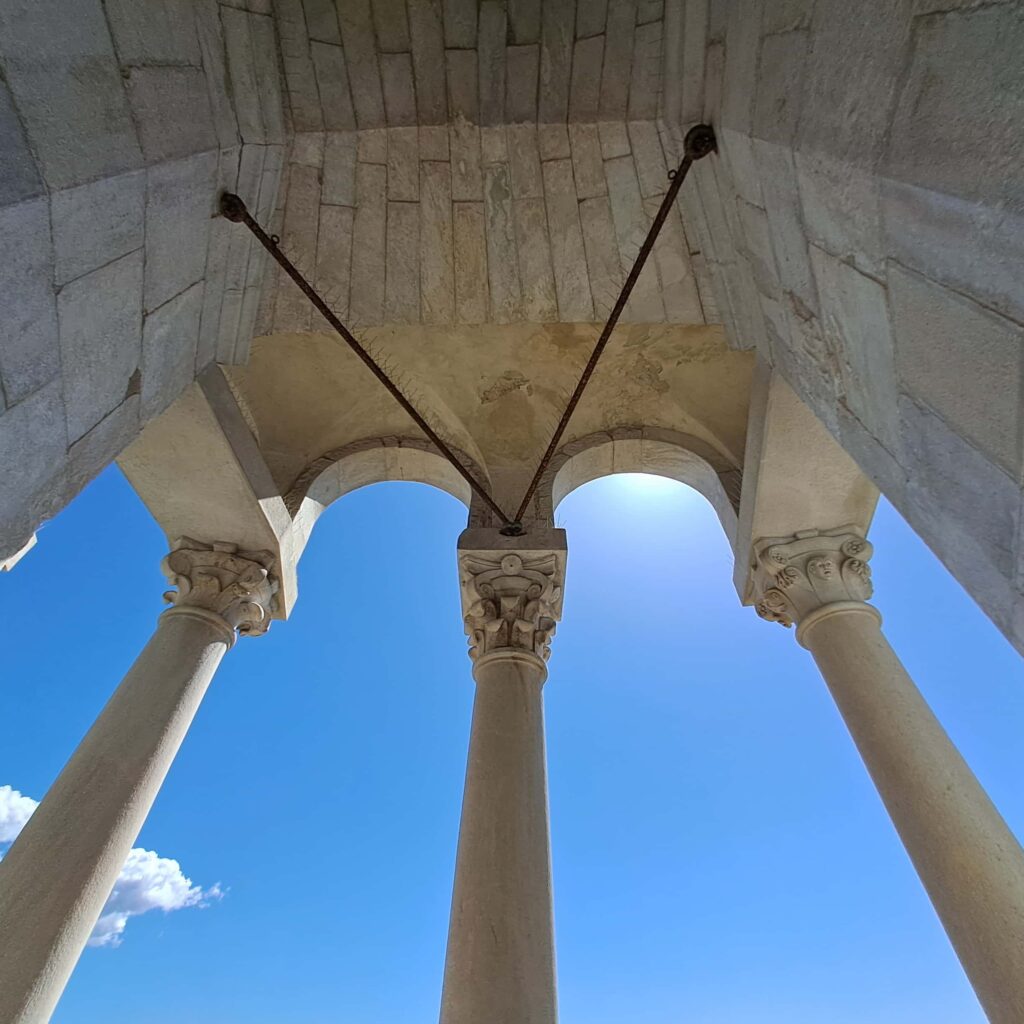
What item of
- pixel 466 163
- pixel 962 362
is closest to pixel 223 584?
pixel 466 163

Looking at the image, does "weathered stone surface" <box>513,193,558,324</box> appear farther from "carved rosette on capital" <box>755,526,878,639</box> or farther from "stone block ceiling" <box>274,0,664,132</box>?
"carved rosette on capital" <box>755,526,878,639</box>

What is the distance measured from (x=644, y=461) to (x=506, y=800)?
5.03 meters

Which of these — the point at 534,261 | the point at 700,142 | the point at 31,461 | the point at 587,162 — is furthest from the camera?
the point at 534,261

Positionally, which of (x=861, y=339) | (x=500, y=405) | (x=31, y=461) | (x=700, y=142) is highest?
(x=500, y=405)

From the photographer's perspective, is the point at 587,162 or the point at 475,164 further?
the point at 475,164

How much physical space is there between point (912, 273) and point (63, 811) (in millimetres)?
5393

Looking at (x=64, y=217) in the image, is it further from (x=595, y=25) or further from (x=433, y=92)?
(x=595, y=25)

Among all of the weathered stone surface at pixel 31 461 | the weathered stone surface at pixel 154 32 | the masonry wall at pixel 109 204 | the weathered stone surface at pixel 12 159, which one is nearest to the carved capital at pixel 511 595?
the masonry wall at pixel 109 204

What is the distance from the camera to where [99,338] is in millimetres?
2836

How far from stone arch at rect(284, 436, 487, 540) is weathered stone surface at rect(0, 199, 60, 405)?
5.56 meters

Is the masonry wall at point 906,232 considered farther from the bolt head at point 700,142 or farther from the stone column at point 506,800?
the stone column at point 506,800

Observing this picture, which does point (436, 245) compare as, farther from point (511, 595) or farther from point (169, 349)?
point (511, 595)

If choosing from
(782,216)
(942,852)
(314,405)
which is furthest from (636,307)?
(314,405)

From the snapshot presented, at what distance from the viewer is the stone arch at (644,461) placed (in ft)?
26.8
